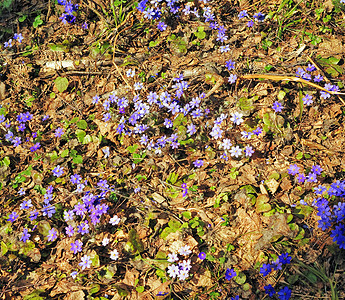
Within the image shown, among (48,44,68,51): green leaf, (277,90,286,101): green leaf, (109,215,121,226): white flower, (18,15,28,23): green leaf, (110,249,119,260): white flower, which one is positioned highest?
(18,15,28,23): green leaf

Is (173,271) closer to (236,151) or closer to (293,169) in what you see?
(236,151)

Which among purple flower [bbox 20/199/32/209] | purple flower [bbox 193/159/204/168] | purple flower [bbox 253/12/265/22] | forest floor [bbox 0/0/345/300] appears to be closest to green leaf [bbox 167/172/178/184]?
forest floor [bbox 0/0/345/300]

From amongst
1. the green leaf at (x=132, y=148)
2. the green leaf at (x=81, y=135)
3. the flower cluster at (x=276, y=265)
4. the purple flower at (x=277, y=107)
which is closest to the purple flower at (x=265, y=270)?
the flower cluster at (x=276, y=265)

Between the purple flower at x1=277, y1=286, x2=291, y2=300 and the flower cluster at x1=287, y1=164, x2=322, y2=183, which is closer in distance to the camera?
the purple flower at x1=277, y1=286, x2=291, y2=300

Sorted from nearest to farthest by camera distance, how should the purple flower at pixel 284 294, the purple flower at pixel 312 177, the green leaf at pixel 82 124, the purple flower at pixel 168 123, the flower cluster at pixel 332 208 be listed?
the purple flower at pixel 284 294
the flower cluster at pixel 332 208
the purple flower at pixel 312 177
the purple flower at pixel 168 123
the green leaf at pixel 82 124

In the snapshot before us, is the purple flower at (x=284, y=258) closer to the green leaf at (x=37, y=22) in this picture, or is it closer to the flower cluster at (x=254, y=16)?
the flower cluster at (x=254, y=16)

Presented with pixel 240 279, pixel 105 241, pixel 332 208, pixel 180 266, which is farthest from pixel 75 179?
pixel 332 208

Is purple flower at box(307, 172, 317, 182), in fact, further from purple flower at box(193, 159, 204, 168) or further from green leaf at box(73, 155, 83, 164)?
green leaf at box(73, 155, 83, 164)

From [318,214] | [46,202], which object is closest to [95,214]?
[46,202]
